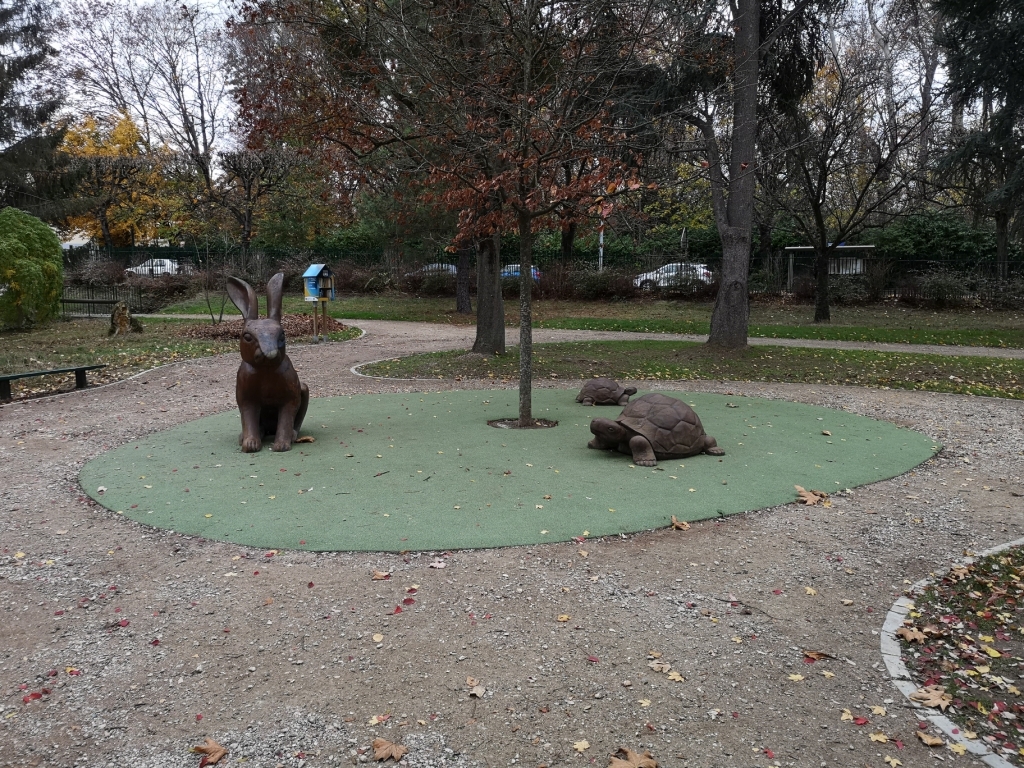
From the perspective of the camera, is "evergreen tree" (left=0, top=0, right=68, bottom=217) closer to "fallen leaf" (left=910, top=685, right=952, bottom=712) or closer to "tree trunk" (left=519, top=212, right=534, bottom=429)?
"tree trunk" (left=519, top=212, right=534, bottom=429)

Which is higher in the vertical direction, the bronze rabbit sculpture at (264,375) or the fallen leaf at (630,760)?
the bronze rabbit sculpture at (264,375)

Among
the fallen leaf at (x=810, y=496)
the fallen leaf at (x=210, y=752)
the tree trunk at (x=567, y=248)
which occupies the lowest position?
the fallen leaf at (x=210, y=752)

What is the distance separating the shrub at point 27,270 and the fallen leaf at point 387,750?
65.3 ft

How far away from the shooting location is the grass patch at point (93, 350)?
12.8 metres

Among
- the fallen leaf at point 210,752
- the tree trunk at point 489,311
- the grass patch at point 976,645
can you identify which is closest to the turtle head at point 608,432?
the grass patch at point 976,645

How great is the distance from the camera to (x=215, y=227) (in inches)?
1436

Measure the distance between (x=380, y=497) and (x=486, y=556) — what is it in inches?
58.9

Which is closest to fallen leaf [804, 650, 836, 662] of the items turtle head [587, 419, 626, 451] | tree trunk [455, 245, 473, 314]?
turtle head [587, 419, 626, 451]

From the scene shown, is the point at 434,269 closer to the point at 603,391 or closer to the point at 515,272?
the point at 515,272

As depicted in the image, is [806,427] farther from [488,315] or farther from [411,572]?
[488,315]

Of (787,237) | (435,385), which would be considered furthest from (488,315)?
(787,237)

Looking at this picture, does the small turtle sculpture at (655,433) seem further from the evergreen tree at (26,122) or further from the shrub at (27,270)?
the evergreen tree at (26,122)

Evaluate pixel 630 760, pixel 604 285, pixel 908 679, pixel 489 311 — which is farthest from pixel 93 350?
pixel 604 285

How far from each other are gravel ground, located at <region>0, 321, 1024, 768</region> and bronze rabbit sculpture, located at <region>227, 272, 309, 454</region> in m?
1.88
